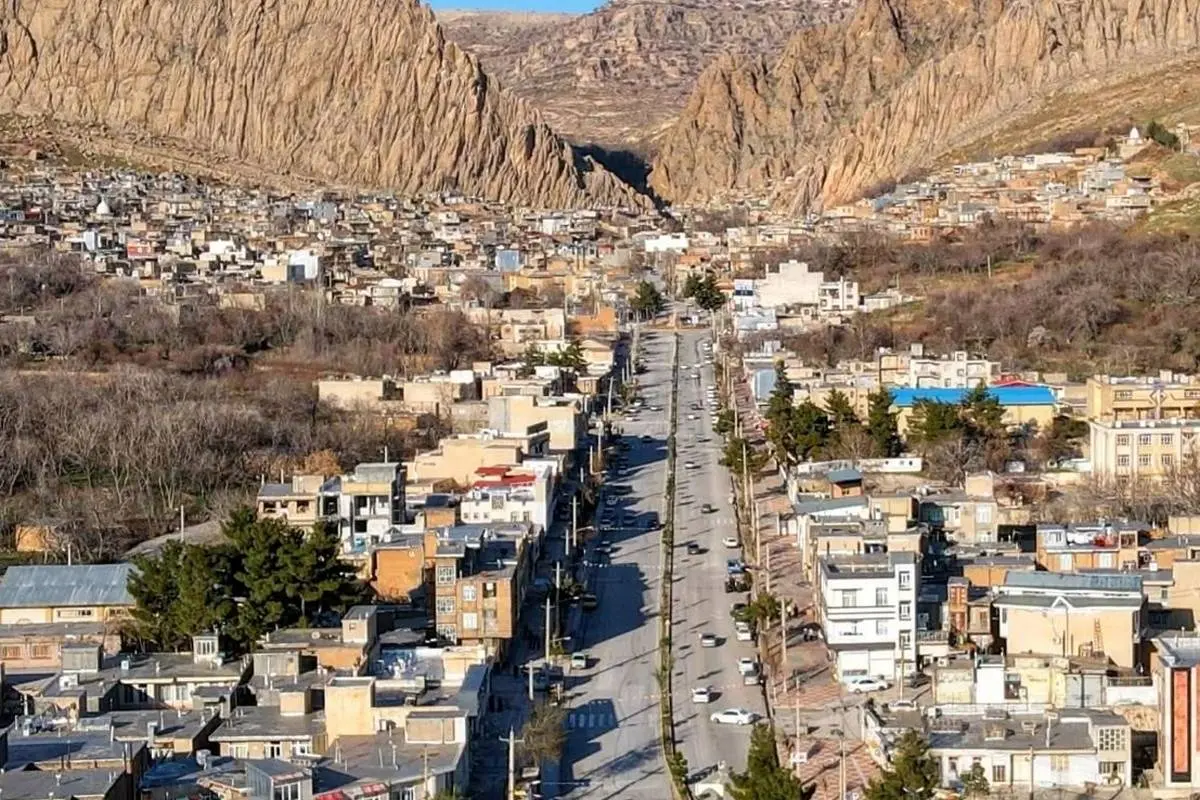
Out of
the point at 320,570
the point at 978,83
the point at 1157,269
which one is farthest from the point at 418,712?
the point at 978,83

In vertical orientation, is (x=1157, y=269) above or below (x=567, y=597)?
above

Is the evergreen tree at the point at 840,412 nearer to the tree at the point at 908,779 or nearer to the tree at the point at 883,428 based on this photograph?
the tree at the point at 883,428

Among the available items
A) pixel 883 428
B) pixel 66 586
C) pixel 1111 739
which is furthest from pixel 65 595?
pixel 883 428

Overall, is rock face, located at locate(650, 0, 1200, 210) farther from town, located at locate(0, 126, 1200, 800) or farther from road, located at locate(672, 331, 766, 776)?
road, located at locate(672, 331, 766, 776)

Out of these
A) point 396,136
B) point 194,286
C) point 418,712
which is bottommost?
point 418,712

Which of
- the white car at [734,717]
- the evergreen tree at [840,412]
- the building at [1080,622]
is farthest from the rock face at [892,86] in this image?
the white car at [734,717]

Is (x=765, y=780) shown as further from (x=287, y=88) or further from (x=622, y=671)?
(x=287, y=88)

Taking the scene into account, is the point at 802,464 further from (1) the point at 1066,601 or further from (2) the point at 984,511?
(1) the point at 1066,601
